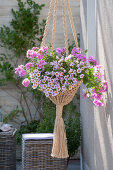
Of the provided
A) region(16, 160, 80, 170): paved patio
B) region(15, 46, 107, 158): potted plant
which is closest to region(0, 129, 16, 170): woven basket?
region(16, 160, 80, 170): paved patio

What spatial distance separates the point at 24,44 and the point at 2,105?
936mm

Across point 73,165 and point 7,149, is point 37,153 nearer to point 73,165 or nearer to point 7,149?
point 7,149

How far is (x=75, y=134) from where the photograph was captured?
3715mm

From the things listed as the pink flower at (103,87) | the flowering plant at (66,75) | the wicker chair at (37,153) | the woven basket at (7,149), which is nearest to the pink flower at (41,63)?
the flowering plant at (66,75)

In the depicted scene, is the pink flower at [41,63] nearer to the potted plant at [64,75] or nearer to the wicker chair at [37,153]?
the potted plant at [64,75]

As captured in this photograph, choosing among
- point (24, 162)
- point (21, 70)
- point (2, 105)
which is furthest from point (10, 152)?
point (21, 70)

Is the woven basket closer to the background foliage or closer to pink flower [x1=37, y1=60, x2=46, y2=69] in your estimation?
the background foliage

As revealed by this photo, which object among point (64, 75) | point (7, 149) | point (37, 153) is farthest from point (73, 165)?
point (64, 75)

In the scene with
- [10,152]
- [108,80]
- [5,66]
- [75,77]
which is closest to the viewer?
[108,80]

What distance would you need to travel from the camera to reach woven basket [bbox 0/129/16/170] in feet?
11.4

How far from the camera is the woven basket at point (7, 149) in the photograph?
346 centimetres

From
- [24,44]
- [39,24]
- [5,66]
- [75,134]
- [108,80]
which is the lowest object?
[75,134]

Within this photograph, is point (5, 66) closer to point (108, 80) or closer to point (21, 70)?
point (21, 70)

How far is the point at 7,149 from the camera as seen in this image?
11.5ft
